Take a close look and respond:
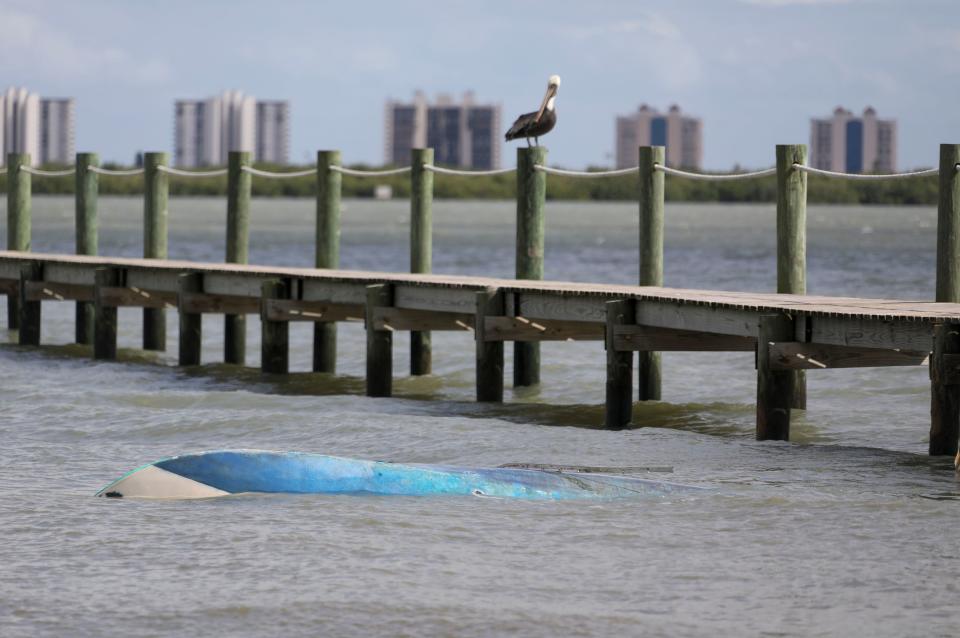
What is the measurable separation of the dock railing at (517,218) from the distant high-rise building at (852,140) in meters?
163

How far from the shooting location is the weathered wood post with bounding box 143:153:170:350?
56.7 ft

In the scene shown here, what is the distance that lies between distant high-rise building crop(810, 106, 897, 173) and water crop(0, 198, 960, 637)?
167221mm

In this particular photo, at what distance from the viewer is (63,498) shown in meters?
8.73

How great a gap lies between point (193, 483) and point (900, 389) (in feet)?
27.1

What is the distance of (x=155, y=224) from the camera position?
57.8 ft

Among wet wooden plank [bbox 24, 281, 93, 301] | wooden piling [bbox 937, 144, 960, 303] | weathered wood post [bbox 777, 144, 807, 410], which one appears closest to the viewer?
wooden piling [bbox 937, 144, 960, 303]

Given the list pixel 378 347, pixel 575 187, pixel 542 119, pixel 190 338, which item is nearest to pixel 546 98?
pixel 542 119

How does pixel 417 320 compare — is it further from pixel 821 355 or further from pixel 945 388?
pixel 945 388

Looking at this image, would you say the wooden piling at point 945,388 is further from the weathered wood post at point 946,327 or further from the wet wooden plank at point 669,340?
the wet wooden plank at point 669,340

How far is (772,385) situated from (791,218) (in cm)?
162

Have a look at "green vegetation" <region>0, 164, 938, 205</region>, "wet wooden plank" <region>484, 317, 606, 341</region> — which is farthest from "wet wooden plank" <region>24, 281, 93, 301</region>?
"green vegetation" <region>0, 164, 938, 205</region>

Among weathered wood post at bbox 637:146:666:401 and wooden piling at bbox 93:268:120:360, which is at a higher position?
weathered wood post at bbox 637:146:666:401

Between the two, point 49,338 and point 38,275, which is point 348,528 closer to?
point 38,275

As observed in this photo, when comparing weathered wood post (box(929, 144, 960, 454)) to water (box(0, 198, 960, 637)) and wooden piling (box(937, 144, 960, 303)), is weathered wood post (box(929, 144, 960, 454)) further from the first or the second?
water (box(0, 198, 960, 637))
